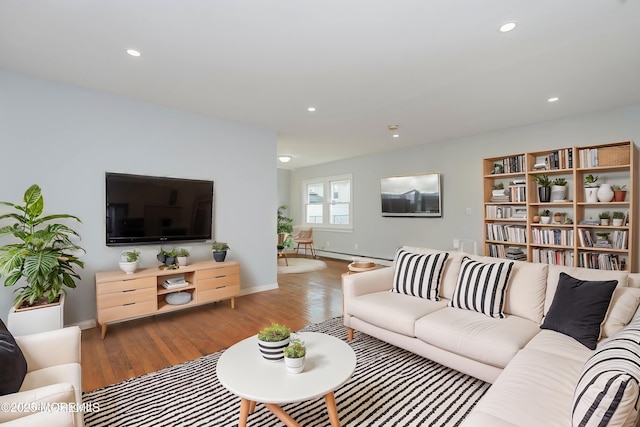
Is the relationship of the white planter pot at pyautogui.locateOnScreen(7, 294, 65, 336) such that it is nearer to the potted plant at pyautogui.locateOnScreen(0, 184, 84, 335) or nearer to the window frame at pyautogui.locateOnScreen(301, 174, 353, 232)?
the potted plant at pyautogui.locateOnScreen(0, 184, 84, 335)

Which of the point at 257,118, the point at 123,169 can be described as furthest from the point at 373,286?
the point at 123,169

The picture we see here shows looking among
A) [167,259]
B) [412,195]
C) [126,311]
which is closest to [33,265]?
[126,311]

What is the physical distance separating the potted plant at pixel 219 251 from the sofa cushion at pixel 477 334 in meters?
2.57

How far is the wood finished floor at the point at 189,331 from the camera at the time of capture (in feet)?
8.12

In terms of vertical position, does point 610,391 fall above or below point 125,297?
above

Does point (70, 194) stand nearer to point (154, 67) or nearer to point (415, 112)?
point (154, 67)

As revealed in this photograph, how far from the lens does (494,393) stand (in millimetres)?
1405

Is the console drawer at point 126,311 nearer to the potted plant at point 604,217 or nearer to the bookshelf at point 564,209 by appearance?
the bookshelf at point 564,209

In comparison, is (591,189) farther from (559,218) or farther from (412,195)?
(412,195)

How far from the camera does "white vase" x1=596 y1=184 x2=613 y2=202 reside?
3760 millimetres

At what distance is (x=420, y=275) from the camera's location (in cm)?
279

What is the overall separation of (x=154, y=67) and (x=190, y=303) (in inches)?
97.0

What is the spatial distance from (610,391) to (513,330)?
3.81 ft

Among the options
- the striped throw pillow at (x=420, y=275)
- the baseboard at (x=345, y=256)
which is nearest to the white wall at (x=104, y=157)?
the striped throw pillow at (x=420, y=275)
